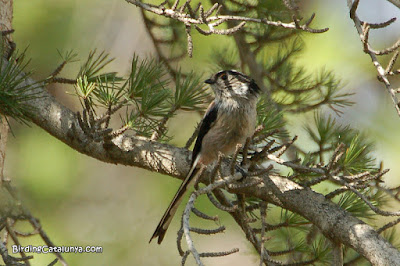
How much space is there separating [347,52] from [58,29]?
326 cm

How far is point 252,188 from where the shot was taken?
332 centimetres

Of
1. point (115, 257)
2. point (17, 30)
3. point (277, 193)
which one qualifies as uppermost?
point (17, 30)

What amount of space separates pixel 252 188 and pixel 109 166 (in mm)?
4201

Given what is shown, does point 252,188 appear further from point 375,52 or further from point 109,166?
point 109,166

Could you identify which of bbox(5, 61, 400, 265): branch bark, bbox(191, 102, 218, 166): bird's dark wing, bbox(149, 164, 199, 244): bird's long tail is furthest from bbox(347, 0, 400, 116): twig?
bbox(191, 102, 218, 166): bird's dark wing

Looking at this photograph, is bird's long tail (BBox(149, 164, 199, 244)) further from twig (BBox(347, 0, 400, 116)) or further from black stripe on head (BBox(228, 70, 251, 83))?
twig (BBox(347, 0, 400, 116))

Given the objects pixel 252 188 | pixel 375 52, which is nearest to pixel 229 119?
pixel 252 188

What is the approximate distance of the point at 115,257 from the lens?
6.13 metres

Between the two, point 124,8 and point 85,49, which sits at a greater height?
point 124,8

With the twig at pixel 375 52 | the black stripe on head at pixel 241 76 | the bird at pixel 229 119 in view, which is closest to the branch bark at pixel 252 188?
the bird at pixel 229 119

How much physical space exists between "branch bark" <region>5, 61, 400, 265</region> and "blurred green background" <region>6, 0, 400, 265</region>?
5.60 feet

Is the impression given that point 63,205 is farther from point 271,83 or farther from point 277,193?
point 277,193

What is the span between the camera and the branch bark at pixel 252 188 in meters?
2.90

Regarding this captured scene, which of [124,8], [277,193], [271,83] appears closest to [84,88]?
[277,193]
